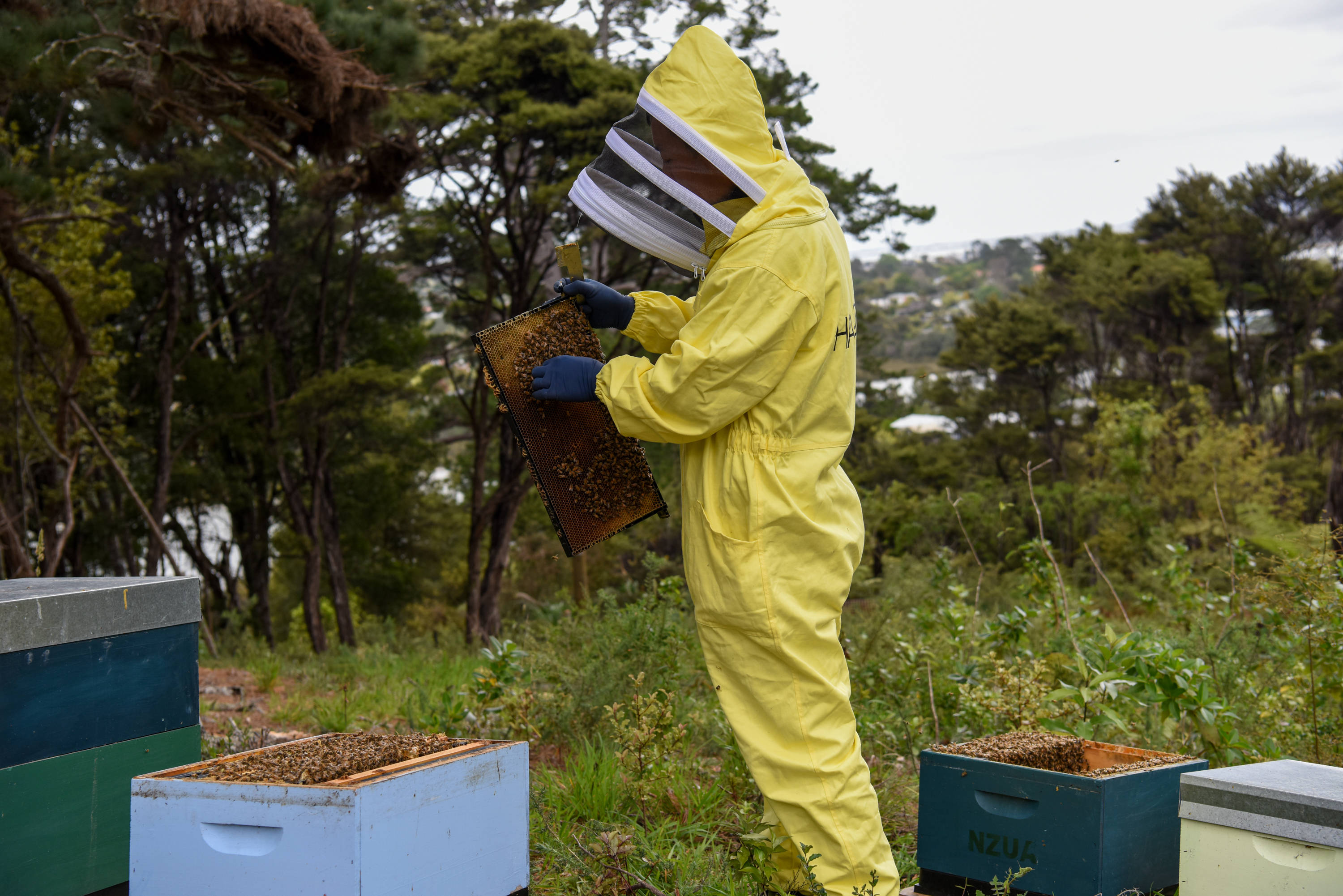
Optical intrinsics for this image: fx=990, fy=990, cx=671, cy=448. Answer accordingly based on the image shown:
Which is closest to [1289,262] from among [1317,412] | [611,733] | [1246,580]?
[1317,412]

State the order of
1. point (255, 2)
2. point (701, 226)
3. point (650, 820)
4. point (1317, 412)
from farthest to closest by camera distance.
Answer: point (1317, 412)
point (255, 2)
point (650, 820)
point (701, 226)

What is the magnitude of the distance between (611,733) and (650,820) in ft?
2.06

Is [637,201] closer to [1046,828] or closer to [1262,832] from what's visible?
[1046,828]

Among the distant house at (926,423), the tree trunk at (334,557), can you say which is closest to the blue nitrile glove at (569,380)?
the tree trunk at (334,557)

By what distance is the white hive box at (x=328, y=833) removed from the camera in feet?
5.32

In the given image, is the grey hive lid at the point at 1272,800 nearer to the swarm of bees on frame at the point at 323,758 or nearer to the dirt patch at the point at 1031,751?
the dirt patch at the point at 1031,751

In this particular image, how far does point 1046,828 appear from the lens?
217cm

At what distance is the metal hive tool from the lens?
96.4 inches

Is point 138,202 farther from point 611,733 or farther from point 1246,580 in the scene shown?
point 1246,580

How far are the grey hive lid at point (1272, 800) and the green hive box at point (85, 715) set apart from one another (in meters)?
2.16

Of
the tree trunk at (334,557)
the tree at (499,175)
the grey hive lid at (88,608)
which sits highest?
the tree at (499,175)

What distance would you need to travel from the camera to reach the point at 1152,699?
275 cm

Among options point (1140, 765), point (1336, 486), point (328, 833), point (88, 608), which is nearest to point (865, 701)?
point (1140, 765)

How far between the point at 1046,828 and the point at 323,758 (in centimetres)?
154
